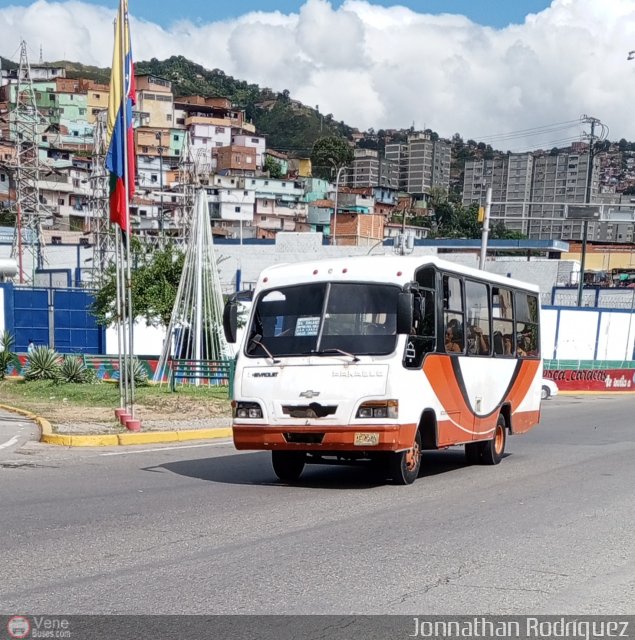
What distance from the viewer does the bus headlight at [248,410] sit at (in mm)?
11266

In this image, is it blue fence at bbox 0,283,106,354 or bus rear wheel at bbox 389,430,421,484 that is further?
blue fence at bbox 0,283,106,354

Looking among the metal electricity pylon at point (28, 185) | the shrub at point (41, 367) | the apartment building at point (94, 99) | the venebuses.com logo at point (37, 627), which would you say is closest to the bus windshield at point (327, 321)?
the venebuses.com logo at point (37, 627)

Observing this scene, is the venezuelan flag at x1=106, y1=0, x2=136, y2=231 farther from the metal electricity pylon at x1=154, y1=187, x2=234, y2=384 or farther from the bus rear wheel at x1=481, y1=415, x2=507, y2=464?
the metal electricity pylon at x1=154, y1=187, x2=234, y2=384

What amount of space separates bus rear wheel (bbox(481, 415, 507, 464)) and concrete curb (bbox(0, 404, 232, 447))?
585cm

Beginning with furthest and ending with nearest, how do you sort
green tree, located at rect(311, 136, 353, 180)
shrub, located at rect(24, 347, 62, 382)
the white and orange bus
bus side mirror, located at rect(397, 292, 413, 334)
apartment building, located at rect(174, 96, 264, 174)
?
green tree, located at rect(311, 136, 353, 180), apartment building, located at rect(174, 96, 264, 174), shrub, located at rect(24, 347, 62, 382), the white and orange bus, bus side mirror, located at rect(397, 292, 413, 334)

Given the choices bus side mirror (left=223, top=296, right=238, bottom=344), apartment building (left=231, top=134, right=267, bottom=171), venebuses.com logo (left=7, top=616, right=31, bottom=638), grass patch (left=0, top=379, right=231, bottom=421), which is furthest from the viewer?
apartment building (left=231, top=134, right=267, bottom=171)

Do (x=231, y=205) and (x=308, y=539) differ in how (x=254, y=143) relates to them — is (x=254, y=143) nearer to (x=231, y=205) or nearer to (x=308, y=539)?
(x=231, y=205)

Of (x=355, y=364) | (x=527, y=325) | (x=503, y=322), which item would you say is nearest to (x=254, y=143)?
(x=527, y=325)

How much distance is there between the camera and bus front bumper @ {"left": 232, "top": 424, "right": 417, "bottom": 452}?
10727mm

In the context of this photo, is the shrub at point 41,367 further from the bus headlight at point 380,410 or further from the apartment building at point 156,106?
the apartment building at point 156,106

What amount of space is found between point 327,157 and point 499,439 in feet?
469

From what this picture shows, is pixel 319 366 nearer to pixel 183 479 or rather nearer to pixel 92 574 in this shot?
pixel 183 479

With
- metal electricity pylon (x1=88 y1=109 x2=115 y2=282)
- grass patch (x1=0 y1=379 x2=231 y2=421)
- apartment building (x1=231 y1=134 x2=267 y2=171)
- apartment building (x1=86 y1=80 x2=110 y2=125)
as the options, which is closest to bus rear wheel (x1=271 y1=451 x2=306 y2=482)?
grass patch (x1=0 y1=379 x2=231 y2=421)

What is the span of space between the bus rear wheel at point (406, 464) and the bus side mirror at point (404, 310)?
166cm
